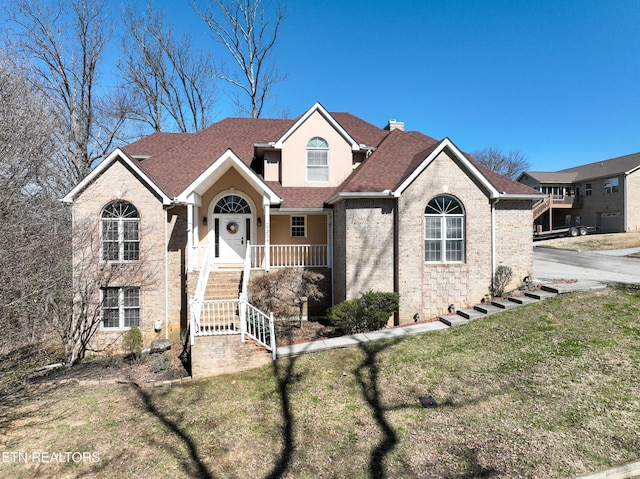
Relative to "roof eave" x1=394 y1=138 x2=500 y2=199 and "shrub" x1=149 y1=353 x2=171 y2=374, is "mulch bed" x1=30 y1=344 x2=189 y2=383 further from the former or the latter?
"roof eave" x1=394 y1=138 x2=500 y2=199

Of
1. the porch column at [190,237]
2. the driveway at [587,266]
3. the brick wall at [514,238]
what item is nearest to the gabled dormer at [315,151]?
the porch column at [190,237]

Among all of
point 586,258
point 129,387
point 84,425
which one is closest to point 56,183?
point 129,387

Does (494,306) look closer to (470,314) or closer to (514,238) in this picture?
(470,314)

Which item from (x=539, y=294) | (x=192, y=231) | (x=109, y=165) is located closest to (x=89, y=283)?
(x=192, y=231)

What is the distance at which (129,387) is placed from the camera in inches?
330

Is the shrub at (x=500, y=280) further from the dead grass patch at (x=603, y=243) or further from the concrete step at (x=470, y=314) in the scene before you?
the dead grass patch at (x=603, y=243)

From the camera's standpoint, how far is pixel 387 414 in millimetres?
6074

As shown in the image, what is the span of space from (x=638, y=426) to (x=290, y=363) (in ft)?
22.9

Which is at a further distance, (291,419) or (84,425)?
(84,425)

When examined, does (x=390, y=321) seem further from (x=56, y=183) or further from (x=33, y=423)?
(x=56, y=183)

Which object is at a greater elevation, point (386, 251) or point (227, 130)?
point (227, 130)

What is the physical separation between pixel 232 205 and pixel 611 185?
38509mm

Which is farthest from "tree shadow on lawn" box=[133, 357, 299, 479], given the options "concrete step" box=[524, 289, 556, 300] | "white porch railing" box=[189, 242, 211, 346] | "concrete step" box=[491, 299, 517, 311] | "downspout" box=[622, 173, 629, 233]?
"downspout" box=[622, 173, 629, 233]

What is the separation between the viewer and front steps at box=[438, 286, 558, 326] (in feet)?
33.8
